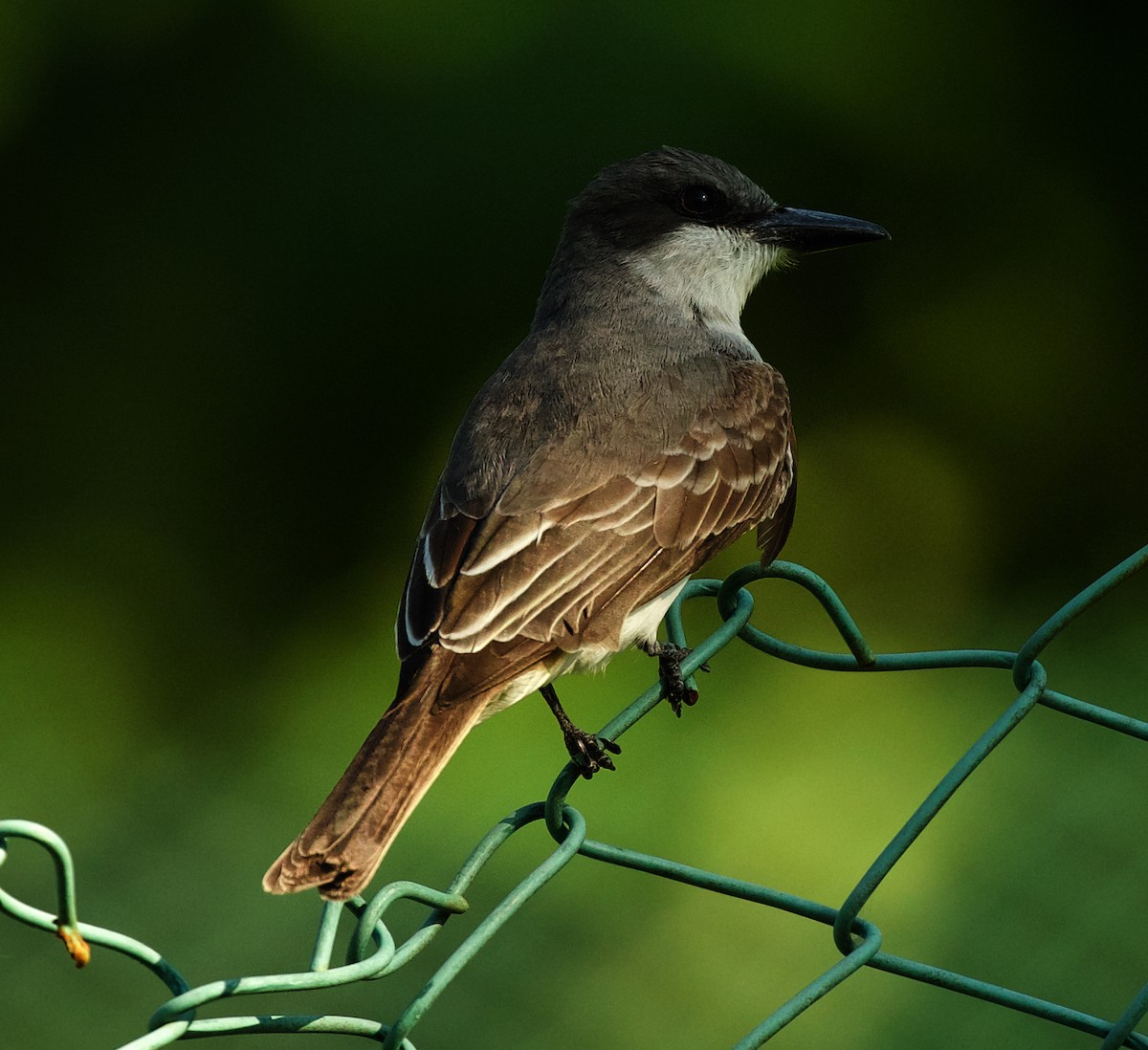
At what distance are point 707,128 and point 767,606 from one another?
3.98 feet

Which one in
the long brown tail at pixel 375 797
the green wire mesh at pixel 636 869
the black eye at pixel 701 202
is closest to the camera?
the green wire mesh at pixel 636 869

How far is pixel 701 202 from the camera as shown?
3568 mm

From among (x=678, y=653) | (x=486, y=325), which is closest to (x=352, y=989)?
(x=678, y=653)

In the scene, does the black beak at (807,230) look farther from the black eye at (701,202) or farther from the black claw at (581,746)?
the black claw at (581,746)

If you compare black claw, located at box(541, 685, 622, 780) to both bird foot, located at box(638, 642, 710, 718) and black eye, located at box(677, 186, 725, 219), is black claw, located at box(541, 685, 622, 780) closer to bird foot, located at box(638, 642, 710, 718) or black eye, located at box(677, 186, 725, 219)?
bird foot, located at box(638, 642, 710, 718)

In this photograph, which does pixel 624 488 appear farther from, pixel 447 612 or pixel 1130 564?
pixel 1130 564

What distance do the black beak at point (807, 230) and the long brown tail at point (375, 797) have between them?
1.60 metres

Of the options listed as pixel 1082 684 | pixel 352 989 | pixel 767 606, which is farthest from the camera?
pixel 767 606

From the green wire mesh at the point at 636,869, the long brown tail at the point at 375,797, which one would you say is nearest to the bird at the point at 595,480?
the long brown tail at the point at 375,797

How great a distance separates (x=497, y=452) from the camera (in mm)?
2730

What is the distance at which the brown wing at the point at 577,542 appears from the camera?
2449 mm

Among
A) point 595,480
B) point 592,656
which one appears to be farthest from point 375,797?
point 595,480

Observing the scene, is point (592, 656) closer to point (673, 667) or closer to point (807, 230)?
point (673, 667)

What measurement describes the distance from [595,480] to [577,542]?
0.14 meters
